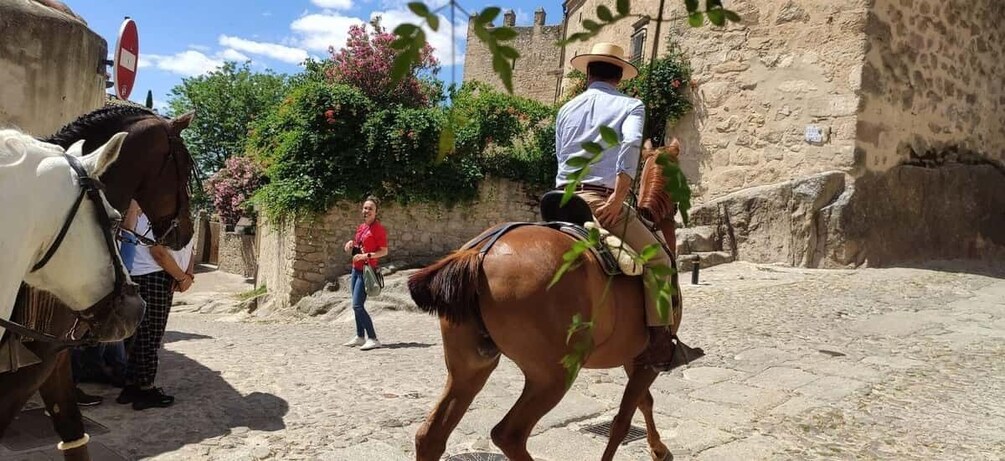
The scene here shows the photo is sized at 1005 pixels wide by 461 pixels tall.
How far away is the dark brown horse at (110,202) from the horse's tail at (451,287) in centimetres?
148

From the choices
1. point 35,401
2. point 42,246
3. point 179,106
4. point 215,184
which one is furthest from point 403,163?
point 179,106

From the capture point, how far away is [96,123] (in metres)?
3.61

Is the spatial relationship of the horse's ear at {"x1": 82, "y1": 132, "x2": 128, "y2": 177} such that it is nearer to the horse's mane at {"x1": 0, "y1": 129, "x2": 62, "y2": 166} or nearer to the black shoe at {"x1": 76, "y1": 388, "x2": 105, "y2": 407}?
the horse's mane at {"x1": 0, "y1": 129, "x2": 62, "y2": 166}

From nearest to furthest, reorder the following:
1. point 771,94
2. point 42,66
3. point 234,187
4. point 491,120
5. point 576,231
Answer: point 576,231, point 42,66, point 771,94, point 491,120, point 234,187

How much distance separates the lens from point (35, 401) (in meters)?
4.82

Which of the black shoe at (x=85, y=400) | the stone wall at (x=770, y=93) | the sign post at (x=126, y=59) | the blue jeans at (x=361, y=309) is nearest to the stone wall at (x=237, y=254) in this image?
the stone wall at (x=770, y=93)

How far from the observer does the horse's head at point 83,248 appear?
7.89ft

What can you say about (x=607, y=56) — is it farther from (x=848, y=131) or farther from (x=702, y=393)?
(x=848, y=131)

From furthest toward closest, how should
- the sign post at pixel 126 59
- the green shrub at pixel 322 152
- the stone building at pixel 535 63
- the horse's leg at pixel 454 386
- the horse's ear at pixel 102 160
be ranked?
1. the stone building at pixel 535 63
2. the green shrub at pixel 322 152
3. the sign post at pixel 126 59
4. the horse's leg at pixel 454 386
5. the horse's ear at pixel 102 160

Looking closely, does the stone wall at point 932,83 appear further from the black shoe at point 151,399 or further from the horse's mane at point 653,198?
the black shoe at point 151,399

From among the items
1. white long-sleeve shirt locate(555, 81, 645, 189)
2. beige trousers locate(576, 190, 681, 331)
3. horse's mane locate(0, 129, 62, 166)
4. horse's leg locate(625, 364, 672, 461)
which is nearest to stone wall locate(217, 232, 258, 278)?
horse's leg locate(625, 364, 672, 461)

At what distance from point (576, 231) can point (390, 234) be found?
10.9m

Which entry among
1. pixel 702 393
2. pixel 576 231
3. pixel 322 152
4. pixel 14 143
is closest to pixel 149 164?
pixel 14 143

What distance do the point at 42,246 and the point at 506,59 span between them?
212 cm
